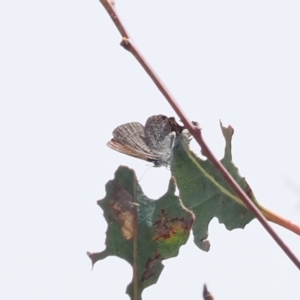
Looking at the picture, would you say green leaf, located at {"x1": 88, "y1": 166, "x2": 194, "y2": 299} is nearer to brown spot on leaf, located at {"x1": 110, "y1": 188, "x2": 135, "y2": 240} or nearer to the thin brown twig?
brown spot on leaf, located at {"x1": 110, "y1": 188, "x2": 135, "y2": 240}

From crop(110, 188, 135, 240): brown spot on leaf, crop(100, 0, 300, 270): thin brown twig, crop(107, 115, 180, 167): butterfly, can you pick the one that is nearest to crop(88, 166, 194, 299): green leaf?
crop(110, 188, 135, 240): brown spot on leaf

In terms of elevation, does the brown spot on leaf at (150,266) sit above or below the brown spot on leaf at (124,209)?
below

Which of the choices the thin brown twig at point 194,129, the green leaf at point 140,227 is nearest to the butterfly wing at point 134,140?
the green leaf at point 140,227

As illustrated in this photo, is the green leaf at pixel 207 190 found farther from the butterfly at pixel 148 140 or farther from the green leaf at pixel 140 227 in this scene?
the green leaf at pixel 140 227

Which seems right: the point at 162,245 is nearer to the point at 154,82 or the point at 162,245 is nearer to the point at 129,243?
the point at 129,243

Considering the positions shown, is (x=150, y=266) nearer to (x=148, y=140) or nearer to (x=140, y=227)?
(x=140, y=227)

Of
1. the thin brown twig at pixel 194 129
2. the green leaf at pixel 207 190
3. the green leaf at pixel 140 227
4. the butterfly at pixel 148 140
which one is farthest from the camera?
the green leaf at pixel 207 190

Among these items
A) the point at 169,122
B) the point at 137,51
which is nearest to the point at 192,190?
the point at 169,122
